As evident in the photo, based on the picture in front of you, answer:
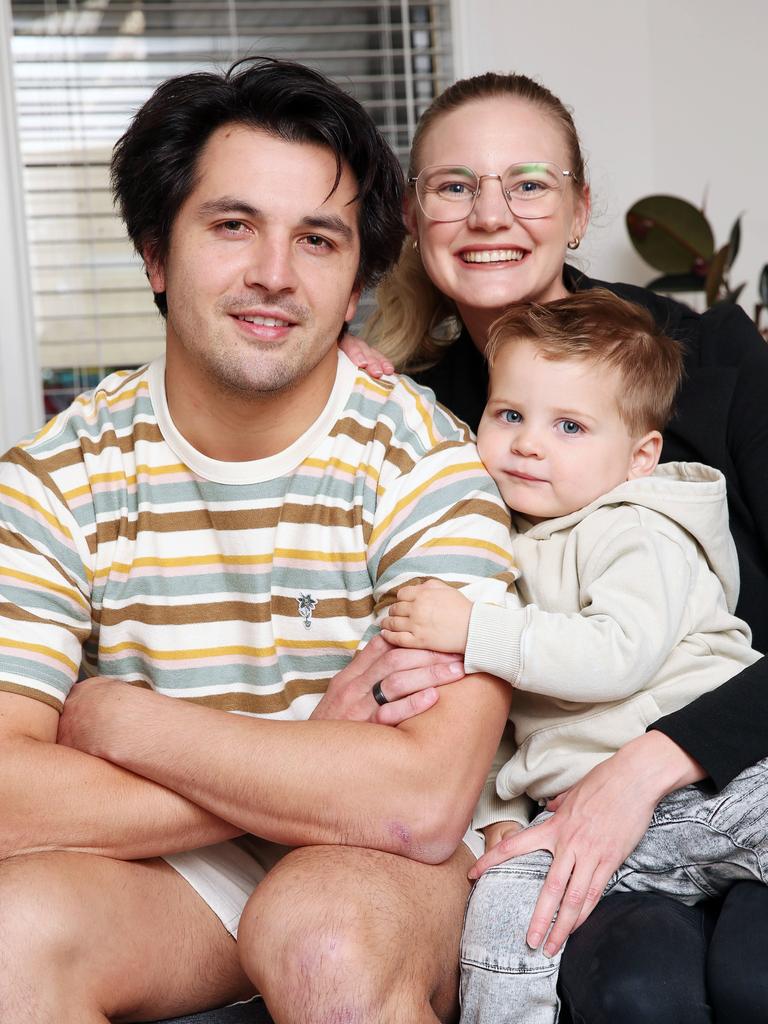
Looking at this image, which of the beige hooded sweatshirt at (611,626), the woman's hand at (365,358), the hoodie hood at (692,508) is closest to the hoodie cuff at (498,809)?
the beige hooded sweatshirt at (611,626)

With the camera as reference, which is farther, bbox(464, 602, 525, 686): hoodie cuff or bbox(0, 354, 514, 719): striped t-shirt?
bbox(0, 354, 514, 719): striped t-shirt

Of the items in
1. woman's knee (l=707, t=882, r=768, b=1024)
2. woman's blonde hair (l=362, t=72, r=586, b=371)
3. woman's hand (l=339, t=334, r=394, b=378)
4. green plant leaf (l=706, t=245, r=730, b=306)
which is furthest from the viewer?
green plant leaf (l=706, t=245, r=730, b=306)

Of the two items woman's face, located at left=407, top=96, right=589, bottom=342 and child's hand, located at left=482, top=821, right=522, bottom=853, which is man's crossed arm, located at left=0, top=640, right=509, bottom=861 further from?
woman's face, located at left=407, top=96, right=589, bottom=342

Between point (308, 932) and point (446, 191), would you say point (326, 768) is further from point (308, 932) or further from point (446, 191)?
point (446, 191)

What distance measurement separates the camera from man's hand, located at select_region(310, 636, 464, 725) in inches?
60.1

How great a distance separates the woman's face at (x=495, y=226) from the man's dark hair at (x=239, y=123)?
0.12 m

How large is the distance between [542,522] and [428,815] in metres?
0.52

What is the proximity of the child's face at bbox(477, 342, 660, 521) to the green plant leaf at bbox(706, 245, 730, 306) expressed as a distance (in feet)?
5.72

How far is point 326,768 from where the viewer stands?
146 cm

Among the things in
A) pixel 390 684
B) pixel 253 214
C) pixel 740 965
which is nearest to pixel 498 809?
pixel 390 684

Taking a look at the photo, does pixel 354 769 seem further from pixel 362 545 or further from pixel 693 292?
pixel 693 292

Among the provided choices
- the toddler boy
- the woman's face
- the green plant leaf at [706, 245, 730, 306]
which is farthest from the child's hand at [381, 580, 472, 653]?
the green plant leaf at [706, 245, 730, 306]

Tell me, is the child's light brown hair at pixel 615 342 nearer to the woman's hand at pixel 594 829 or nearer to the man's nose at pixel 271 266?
the man's nose at pixel 271 266

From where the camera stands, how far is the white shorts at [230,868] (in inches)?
66.2
